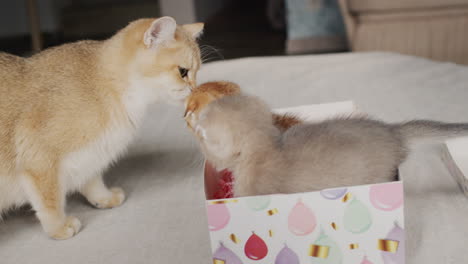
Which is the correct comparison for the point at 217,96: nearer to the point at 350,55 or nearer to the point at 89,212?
the point at 89,212

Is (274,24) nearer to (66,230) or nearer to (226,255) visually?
(66,230)

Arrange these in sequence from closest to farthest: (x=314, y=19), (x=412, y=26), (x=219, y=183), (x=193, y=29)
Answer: (x=219, y=183), (x=193, y=29), (x=412, y=26), (x=314, y=19)

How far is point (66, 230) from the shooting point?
3.61 ft

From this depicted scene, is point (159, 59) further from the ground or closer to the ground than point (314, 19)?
further from the ground

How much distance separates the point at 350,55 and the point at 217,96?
1.15 metres

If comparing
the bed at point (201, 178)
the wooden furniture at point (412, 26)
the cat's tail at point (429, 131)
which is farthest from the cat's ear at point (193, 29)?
the wooden furniture at point (412, 26)

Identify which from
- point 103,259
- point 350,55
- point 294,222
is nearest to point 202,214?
point 103,259

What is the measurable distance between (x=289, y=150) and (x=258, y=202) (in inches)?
4.3

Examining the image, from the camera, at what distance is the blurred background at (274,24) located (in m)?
2.54

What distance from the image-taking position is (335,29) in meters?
3.63

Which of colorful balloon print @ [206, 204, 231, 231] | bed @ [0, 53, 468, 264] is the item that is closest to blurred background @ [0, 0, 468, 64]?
bed @ [0, 53, 468, 264]

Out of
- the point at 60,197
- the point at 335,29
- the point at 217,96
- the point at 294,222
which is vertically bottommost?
the point at 335,29

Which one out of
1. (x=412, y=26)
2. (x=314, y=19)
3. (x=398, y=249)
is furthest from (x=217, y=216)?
(x=314, y=19)

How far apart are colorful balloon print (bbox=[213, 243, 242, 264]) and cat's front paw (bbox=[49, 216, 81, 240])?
412 mm
